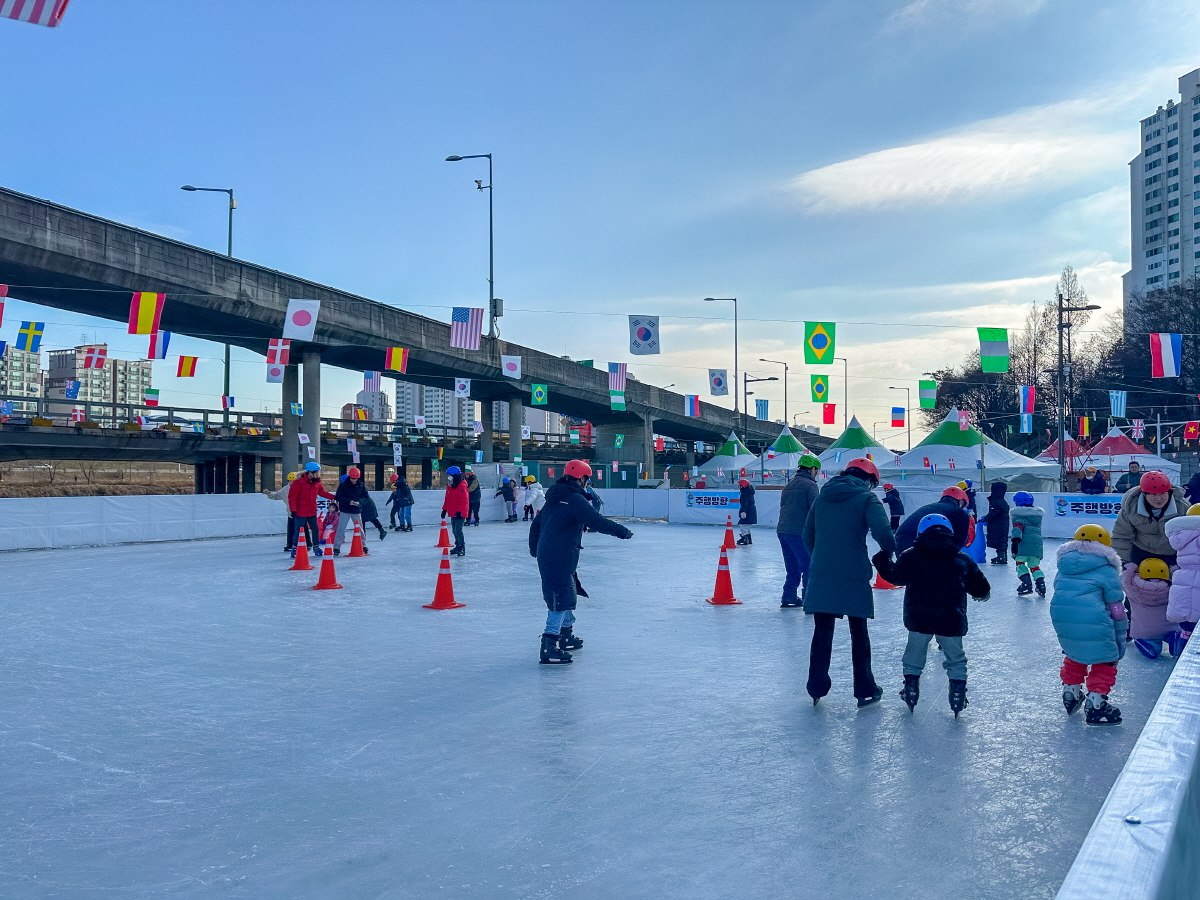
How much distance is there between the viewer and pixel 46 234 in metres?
23.3

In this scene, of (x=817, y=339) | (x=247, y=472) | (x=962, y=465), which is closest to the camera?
(x=817, y=339)

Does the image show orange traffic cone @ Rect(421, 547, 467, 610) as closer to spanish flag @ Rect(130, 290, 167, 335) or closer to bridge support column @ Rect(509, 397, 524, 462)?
spanish flag @ Rect(130, 290, 167, 335)

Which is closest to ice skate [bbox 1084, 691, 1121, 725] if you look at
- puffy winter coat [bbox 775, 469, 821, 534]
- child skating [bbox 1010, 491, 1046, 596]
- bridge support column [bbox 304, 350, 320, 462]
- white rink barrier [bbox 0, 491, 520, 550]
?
puffy winter coat [bbox 775, 469, 821, 534]

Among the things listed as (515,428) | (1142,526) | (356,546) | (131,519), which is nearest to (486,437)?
(515,428)

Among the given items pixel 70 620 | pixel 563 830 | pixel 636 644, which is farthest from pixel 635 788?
pixel 70 620

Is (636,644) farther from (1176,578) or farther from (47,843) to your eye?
(47,843)

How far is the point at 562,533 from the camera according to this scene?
24.2 ft

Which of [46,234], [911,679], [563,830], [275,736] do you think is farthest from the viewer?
[46,234]

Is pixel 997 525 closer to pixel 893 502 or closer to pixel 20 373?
pixel 893 502

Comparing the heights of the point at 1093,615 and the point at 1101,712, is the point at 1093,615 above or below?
above

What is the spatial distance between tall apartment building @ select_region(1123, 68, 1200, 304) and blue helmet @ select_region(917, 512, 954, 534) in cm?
12183

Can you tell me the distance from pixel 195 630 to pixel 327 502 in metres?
8.49

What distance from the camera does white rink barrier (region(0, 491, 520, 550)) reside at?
64.3ft

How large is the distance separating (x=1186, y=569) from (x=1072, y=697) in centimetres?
184
